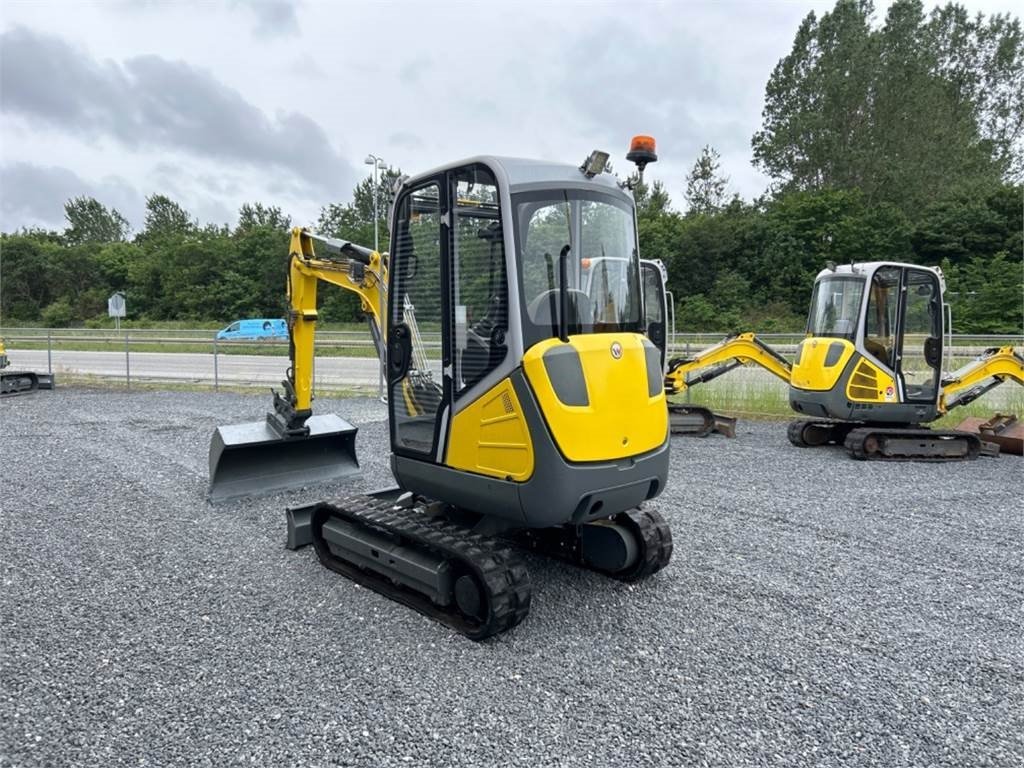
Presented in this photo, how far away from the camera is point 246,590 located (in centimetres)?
438

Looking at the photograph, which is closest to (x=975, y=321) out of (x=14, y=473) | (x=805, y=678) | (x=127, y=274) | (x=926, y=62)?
(x=926, y=62)

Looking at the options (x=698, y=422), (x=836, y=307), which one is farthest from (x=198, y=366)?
(x=836, y=307)

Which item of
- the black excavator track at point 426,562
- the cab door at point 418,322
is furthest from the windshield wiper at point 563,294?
the black excavator track at point 426,562

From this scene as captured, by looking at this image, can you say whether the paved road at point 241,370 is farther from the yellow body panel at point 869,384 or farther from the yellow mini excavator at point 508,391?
the yellow mini excavator at point 508,391

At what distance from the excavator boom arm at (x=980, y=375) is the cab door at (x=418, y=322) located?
781 centimetres

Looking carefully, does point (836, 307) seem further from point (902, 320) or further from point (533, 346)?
point (533, 346)

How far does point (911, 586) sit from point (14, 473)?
28.2 feet

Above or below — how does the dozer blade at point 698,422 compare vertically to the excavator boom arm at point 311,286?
below

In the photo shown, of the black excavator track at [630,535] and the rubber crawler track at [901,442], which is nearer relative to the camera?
the black excavator track at [630,535]

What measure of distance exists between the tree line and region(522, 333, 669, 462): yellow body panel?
22961mm

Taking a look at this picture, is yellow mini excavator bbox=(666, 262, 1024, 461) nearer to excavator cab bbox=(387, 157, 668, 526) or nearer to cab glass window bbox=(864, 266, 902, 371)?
cab glass window bbox=(864, 266, 902, 371)

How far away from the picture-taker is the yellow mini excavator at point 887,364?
864 cm

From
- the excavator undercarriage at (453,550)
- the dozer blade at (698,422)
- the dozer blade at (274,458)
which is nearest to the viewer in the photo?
the excavator undercarriage at (453,550)

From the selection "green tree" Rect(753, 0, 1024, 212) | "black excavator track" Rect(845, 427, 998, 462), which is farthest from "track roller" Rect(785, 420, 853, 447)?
"green tree" Rect(753, 0, 1024, 212)
